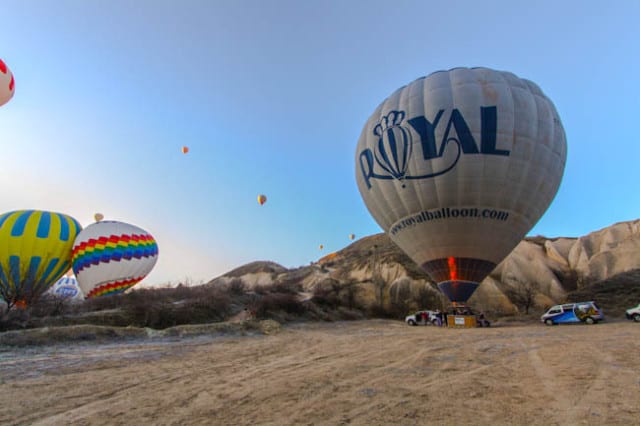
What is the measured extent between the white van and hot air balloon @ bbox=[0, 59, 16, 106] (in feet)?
81.9

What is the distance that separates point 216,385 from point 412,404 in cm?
288

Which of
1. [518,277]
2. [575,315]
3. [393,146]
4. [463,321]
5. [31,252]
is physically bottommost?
[463,321]

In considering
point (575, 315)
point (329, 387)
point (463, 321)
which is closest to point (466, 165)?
point (463, 321)

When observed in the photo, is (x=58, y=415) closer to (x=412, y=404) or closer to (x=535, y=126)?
(x=412, y=404)

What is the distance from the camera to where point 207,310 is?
1892cm

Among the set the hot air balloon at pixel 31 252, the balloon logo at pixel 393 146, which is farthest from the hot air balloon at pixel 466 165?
the hot air balloon at pixel 31 252

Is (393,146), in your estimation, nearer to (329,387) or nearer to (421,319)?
(421,319)

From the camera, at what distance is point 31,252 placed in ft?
64.3

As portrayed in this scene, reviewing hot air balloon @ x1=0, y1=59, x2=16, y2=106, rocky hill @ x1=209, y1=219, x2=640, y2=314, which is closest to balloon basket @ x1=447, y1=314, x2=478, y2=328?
rocky hill @ x1=209, y1=219, x2=640, y2=314

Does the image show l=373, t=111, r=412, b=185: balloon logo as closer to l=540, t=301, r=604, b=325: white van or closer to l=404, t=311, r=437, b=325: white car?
l=404, t=311, r=437, b=325: white car

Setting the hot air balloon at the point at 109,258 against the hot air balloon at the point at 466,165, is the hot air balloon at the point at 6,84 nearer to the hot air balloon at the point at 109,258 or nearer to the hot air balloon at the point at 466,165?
the hot air balloon at the point at 109,258

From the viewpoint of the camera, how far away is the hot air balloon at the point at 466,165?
1496 centimetres

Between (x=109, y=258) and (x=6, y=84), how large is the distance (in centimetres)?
1212

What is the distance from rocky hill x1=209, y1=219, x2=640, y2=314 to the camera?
33.5 m
